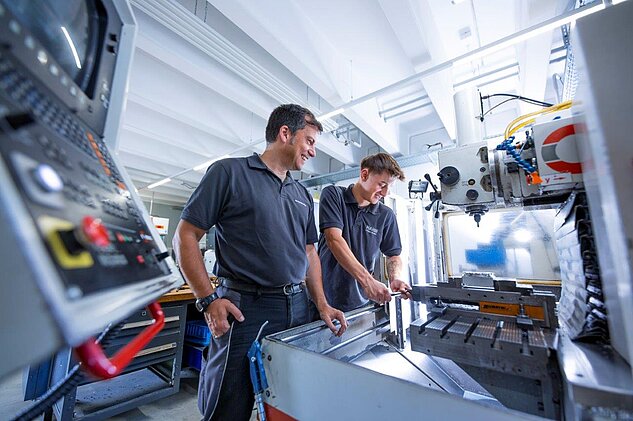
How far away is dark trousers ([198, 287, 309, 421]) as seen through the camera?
858 mm

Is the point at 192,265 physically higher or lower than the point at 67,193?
lower

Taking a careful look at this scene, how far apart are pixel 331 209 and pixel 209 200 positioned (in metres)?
0.66

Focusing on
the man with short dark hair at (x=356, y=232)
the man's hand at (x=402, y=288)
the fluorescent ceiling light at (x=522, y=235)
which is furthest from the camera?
the fluorescent ceiling light at (x=522, y=235)

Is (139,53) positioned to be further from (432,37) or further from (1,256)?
(1,256)

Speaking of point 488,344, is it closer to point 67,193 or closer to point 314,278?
point 314,278

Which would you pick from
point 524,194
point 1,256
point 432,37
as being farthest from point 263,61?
point 1,256

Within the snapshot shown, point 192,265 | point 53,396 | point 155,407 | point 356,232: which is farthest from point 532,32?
point 155,407

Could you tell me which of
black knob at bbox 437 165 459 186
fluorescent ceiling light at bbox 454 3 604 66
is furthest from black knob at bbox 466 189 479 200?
fluorescent ceiling light at bbox 454 3 604 66

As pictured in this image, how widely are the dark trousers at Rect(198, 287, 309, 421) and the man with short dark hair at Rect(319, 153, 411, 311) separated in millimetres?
420

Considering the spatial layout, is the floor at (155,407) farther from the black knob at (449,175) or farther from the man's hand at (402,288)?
the black knob at (449,175)

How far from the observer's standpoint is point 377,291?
121 cm

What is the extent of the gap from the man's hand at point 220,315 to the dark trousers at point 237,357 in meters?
0.05

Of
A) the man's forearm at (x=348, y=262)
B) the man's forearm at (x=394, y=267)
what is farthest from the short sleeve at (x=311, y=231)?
the man's forearm at (x=394, y=267)

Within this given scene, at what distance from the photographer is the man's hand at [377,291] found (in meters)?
1.20
